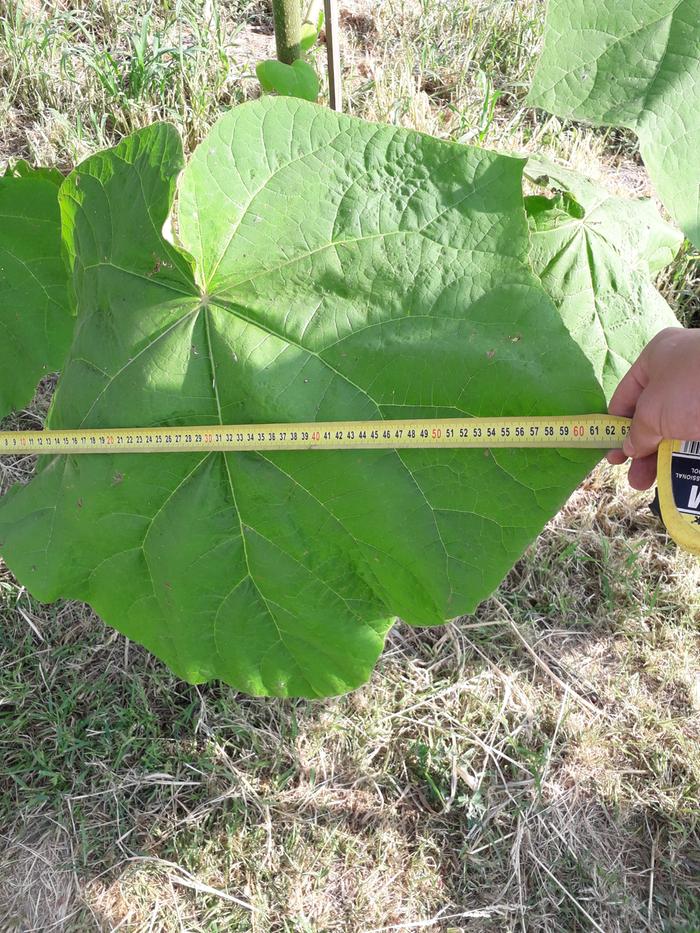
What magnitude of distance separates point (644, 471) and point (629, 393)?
259 millimetres

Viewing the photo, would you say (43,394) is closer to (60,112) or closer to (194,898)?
(60,112)

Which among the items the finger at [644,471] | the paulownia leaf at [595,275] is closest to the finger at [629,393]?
the finger at [644,471]

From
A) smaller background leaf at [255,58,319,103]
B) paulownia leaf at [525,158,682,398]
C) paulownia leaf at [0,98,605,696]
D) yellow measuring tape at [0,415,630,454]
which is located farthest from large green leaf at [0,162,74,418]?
paulownia leaf at [525,158,682,398]

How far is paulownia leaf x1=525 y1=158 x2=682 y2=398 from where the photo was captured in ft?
8.16

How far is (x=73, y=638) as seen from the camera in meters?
3.17

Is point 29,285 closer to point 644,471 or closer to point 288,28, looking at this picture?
point 288,28

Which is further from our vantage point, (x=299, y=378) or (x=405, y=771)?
(x=405, y=771)

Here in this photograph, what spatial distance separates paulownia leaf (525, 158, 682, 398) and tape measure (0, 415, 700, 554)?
1.90ft

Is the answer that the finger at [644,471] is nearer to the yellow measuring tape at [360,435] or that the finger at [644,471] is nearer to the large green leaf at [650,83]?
the yellow measuring tape at [360,435]

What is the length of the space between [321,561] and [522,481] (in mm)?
506

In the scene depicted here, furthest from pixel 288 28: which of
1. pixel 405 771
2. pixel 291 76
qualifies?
pixel 405 771

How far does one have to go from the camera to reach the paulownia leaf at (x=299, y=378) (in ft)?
6.10

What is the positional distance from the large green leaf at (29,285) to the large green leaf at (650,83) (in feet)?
5.05

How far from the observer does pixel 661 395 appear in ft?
5.94
